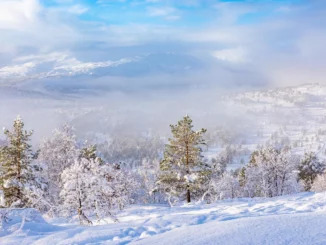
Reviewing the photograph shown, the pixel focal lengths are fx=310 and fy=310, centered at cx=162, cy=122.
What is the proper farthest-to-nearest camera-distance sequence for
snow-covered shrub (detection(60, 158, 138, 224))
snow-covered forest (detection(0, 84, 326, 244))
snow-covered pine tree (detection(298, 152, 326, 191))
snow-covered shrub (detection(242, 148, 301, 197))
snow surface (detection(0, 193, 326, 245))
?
snow-covered pine tree (detection(298, 152, 326, 191)) → snow-covered shrub (detection(242, 148, 301, 197)) → snow-covered shrub (detection(60, 158, 138, 224)) → snow-covered forest (detection(0, 84, 326, 244)) → snow surface (detection(0, 193, 326, 245))

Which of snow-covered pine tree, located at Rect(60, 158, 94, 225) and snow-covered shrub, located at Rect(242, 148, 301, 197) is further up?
snow-covered pine tree, located at Rect(60, 158, 94, 225)

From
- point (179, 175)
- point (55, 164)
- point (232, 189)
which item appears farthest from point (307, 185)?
point (55, 164)

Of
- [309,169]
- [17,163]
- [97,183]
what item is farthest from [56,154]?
[309,169]

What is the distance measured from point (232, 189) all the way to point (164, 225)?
70634 mm

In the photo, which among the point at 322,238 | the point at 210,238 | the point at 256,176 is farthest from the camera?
the point at 256,176

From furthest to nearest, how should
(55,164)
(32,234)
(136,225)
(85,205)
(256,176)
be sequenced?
(256,176) → (55,164) → (85,205) → (136,225) → (32,234)

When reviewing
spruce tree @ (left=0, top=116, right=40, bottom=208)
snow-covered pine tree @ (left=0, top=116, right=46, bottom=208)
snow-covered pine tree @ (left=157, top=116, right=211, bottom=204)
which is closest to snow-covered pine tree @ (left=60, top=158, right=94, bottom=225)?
snow-covered pine tree @ (left=0, top=116, right=46, bottom=208)

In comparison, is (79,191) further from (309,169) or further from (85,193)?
(309,169)

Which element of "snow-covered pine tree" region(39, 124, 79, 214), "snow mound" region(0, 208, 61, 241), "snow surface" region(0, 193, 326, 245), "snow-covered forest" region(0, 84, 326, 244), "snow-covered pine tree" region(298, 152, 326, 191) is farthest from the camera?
"snow-covered pine tree" region(298, 152, 326, 191)

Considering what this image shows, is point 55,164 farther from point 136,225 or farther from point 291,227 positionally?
point 291,227

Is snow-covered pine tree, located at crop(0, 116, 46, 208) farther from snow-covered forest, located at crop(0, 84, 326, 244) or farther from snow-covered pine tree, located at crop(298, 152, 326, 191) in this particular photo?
snow-covered pine tree, located at crop(298, 152, 326, 191)

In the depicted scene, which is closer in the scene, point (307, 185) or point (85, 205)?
point (85, 205)

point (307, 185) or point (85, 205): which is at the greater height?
point (85, 205)

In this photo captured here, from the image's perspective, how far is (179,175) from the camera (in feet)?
107
